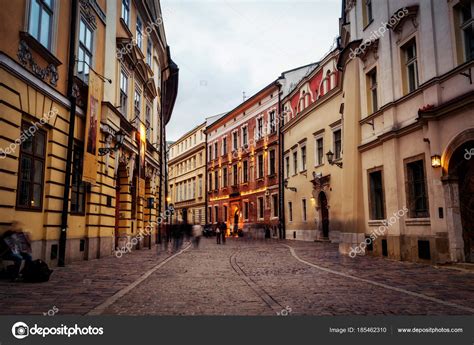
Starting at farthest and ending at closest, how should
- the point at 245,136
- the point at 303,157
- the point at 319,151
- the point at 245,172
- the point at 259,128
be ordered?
the point at 245,136, the point at 245,172, the point at 259,128, the point at 303,157, the point at 319,151

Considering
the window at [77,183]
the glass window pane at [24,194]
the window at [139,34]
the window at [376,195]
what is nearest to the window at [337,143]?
the window at [376,195]

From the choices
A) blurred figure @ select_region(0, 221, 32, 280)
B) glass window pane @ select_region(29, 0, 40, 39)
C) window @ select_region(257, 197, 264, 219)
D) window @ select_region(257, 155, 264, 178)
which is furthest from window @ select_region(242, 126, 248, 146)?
blurred figure @ select_region(0, 221, 32, 280)

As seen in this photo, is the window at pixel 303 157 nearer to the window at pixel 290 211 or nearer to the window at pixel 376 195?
the window at pixel 290 211

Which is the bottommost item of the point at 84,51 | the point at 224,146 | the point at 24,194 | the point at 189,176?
the point at 24,194

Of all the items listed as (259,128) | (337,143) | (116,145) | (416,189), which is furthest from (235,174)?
(416,189)

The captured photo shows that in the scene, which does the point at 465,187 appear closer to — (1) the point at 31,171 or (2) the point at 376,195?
(2) the point at 376,195

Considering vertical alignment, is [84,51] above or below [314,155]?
above

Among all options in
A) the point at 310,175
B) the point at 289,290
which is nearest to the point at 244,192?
the point at 310,175

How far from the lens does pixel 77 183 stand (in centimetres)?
1476

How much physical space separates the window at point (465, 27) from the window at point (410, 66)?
2075 millimetres

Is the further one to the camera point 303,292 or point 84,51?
point 84,51

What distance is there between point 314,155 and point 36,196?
22.1 m

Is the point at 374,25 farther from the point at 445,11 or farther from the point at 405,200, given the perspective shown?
the point at 405,200

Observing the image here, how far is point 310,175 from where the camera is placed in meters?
32.1
